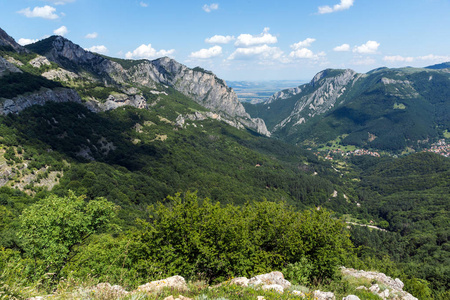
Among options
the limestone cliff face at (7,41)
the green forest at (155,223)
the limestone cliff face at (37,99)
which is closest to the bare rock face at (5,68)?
the limestone cliff face at (37,99)

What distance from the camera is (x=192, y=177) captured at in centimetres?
17450

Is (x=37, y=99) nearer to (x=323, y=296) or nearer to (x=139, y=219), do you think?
(x=139, y=219)

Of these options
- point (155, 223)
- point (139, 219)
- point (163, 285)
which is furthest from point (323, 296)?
point (139, 219)

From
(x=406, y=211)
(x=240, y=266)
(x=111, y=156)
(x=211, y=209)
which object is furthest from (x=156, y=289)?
(x=406, y=211)

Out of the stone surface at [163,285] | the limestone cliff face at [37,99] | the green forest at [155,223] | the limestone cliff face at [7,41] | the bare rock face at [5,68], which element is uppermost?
the limestone cliff face at [7,41]

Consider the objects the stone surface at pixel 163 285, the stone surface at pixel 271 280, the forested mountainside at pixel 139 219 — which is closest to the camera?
the stone surface at pixel 163 285

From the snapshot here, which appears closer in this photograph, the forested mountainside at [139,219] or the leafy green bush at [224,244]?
the leafy green bush at [224,244]

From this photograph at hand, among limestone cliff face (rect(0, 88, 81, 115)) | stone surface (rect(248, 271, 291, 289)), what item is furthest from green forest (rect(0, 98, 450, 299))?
limestone cliff face (rect(0, 88, 81, 115))

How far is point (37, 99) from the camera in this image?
131125 millimetres

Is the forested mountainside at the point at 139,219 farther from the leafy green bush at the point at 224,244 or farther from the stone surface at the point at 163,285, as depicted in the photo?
the stone surface at the point at 163,285

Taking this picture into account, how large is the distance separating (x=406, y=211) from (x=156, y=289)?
224803 mm

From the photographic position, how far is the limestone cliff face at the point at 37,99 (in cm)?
10944

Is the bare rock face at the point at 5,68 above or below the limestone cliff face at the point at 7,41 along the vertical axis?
below

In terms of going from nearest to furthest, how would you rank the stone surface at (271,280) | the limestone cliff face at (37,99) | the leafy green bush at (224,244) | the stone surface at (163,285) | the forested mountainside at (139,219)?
the stone surface at (163,285), the stone surface at (271,280), the leafy green bush at (224,244), the forested mountainside at (139,219), the limestone cliff face at (37,99)
